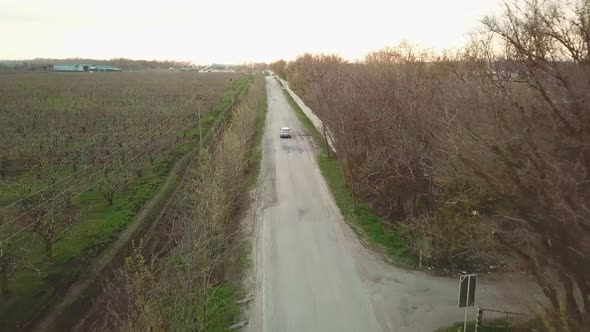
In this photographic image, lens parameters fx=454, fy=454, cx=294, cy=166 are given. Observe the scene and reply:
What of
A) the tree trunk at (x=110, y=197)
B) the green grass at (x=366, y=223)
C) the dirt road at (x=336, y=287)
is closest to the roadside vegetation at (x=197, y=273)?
the dirt road at (x=336, y=287)

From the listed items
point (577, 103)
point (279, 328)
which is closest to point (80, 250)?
point (279, 328)

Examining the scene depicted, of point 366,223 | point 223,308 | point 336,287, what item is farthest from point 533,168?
point 366,223

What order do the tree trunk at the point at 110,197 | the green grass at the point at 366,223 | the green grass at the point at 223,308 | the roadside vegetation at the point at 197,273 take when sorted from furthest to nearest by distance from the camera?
the tree trunk at the point at 110,197, the green grass at the point at 366,223, the green grass at the point at 223,308, the roadside vegetation at the point at 197,273

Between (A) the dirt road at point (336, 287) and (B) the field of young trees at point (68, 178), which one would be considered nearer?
(A) the dirt road at point (336, 287)

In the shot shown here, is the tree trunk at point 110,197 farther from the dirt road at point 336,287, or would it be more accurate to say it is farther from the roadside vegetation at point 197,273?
the dirt road at point 336,287

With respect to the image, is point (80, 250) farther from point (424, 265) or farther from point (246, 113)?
point (246, 113)

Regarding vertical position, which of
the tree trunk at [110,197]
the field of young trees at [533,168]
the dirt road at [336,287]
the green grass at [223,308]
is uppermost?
the field of young trees at [533,168]

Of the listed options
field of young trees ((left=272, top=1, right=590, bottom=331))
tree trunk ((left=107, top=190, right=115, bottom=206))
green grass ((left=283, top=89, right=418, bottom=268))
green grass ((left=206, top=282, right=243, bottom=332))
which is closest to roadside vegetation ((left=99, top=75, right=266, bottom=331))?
green grass ((left=206, top=282, right=243, bottom=332))
